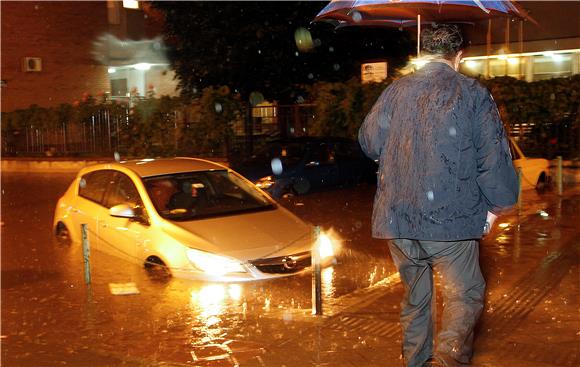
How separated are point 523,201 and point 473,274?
31.8 feet

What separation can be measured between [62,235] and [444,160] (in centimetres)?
738

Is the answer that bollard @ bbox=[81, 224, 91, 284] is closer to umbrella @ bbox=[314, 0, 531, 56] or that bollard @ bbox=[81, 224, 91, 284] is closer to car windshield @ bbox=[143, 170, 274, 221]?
car windshield @ bbox=[143, 170, 274, 221]

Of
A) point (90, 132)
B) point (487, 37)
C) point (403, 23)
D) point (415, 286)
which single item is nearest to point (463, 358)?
point (415, 286)

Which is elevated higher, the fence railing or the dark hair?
the dark hair

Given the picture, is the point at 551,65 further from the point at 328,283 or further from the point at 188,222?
the point at 188,222

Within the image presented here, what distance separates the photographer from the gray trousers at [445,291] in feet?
12.9

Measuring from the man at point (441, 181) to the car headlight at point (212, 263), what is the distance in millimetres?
3468

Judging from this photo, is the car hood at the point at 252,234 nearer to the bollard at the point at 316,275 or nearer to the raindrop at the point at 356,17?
→ the bollard at the point at 316,275

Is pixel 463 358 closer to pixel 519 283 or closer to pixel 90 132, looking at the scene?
pixel 519 283

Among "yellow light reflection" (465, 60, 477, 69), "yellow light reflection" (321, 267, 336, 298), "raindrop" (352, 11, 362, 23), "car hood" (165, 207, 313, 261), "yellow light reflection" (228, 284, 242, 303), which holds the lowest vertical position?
"yellow light reflection" (321, 267, 336, 298)

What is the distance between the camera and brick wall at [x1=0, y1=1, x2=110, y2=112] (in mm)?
28688

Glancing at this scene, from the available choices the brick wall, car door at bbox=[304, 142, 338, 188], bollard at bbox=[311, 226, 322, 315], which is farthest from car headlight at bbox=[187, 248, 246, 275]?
the brick wall

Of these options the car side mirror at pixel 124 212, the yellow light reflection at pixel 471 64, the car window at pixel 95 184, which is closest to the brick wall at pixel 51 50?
the yellow light reflection at pixel 471 64

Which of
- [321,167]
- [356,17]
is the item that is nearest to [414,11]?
[356,17]
